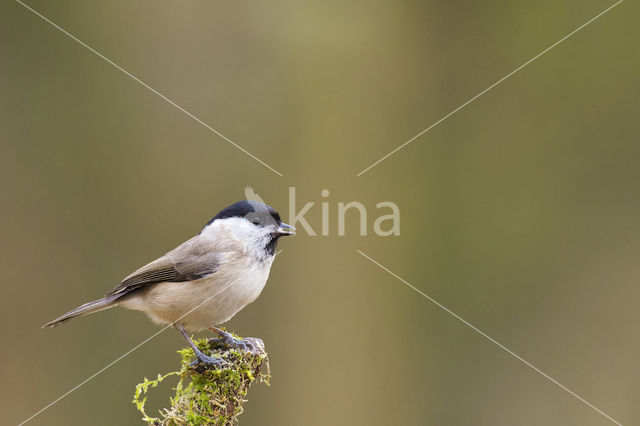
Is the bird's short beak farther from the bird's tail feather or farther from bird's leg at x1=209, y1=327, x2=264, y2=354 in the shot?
the bird's tail feather

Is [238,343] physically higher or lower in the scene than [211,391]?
higher

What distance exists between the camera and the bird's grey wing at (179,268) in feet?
10.1

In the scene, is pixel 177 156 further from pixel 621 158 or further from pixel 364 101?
pixel 621 158

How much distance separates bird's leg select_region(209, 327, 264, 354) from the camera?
281 centimetres

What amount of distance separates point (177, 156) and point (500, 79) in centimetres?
324

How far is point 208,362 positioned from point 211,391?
0.13m

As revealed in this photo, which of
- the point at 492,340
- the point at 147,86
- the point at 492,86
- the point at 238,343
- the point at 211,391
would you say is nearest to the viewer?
the point at 211,391

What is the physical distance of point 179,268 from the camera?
3.12 metres

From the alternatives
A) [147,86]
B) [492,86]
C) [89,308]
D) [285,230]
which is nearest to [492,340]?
[492,86]

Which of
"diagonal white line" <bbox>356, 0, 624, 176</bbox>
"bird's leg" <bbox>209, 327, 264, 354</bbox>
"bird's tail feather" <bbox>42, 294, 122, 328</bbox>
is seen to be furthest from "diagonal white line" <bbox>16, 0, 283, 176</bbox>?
"bird's leg" <bbox>209, 327, 264, 354</bbox>

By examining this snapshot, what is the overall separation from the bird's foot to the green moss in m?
0.01

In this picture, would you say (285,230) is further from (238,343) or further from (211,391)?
(211,391)

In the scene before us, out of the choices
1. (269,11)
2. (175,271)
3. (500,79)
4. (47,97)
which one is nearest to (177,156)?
(47,97)

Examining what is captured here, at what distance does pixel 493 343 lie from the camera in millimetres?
5637
